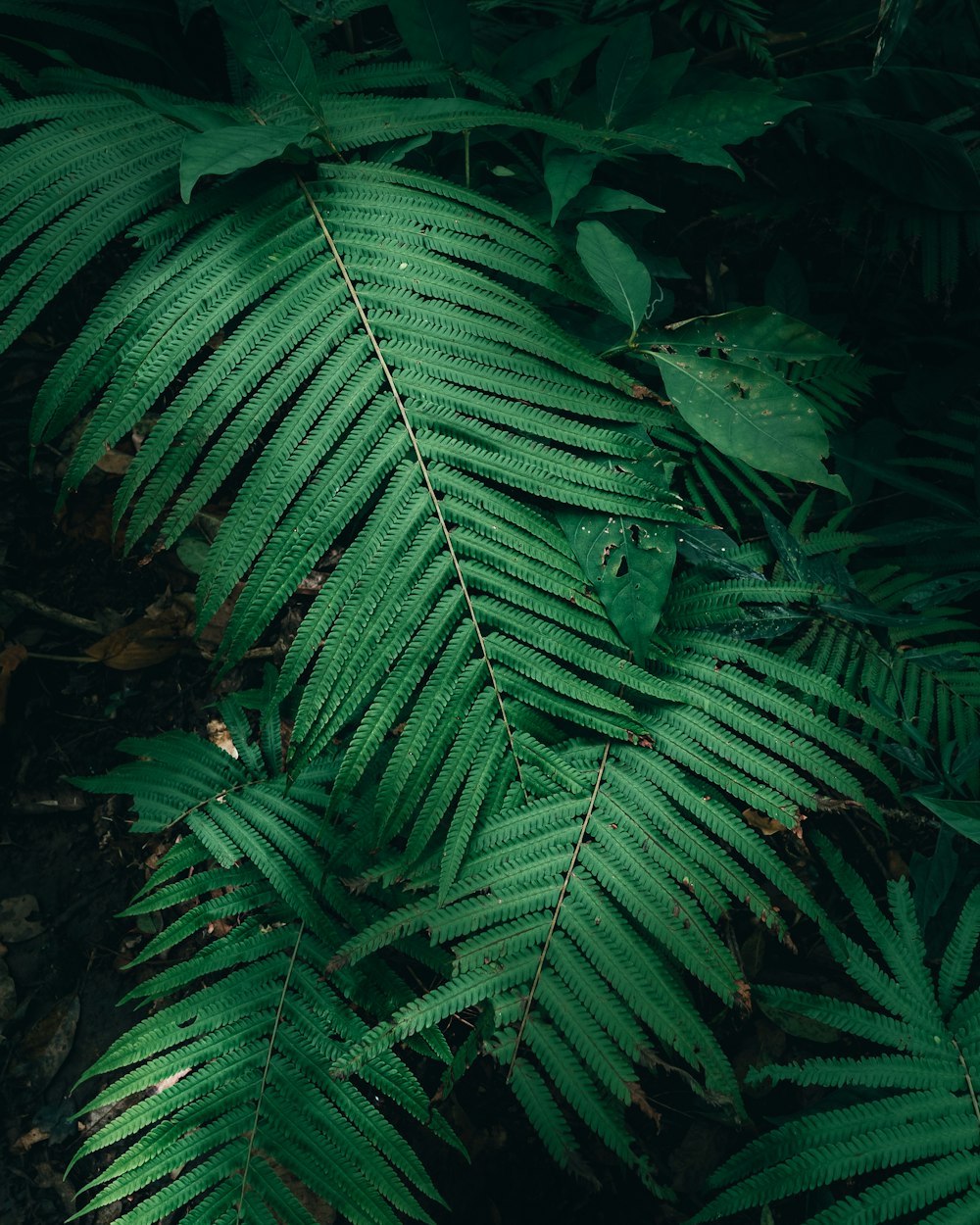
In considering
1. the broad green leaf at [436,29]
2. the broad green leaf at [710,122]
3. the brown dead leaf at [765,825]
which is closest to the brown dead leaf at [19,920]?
the brown dead leaf at [765,825]

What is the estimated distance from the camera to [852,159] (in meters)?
2.10

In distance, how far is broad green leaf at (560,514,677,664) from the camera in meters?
1.58

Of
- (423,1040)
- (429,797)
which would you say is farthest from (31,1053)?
(429,797)

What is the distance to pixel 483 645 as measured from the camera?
1.54 metres

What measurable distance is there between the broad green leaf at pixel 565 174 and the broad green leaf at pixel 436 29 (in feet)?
0.96

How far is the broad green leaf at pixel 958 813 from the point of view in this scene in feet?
5.13

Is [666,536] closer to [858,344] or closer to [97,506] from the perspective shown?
[858,344]

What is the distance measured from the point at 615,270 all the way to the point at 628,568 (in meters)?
0.59

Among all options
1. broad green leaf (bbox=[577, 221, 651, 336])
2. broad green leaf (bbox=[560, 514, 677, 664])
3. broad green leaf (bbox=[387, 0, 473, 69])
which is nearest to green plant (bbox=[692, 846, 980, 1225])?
broad green leaf (bbox=[560, 514, 677, 664])

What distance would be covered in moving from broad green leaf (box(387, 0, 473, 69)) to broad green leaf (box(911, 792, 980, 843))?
1.78 m

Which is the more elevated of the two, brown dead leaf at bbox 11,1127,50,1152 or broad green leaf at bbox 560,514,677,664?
broad green leaf at bbox 560,514,677,664

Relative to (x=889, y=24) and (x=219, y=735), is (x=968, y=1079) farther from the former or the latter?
(x=889, y=24)

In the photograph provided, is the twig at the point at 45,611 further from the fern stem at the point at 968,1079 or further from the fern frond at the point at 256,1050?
the fern stem at the point at 968,1079

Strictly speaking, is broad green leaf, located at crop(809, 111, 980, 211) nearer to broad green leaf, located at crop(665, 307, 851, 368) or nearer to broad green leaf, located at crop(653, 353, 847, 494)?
broad green leaf, located at crop(665, 307, 851, 368)
